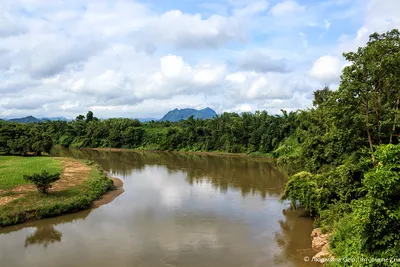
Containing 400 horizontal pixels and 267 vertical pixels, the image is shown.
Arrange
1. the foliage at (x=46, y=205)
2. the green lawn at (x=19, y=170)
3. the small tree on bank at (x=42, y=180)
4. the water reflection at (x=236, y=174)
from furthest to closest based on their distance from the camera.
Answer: the water reflection at (x=236, y=174)
the green lawn at (x=19, y=170)
the small tree on bank at (x=42, y=180)
the foliage at (x=46, y=205)

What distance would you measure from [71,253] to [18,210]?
7068 millimetres

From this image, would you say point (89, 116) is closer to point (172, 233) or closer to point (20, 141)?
point (20, 141)

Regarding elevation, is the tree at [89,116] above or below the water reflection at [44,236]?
above

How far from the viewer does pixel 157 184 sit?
31875mm

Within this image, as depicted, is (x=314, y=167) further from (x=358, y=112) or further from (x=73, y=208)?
(x=73, y=208)

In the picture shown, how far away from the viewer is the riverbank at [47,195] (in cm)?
2017

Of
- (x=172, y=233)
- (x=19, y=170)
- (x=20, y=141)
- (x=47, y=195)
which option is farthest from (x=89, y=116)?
(x=172, y=233)

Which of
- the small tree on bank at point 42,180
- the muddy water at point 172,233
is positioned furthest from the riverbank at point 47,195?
the muddy water at point 172,233

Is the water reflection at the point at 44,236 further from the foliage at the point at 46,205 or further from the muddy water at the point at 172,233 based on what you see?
the foliage at the point at 46,205

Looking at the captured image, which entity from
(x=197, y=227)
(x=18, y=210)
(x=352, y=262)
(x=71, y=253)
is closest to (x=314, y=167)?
(x=197, y=227)

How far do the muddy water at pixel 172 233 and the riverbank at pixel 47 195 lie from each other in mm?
696

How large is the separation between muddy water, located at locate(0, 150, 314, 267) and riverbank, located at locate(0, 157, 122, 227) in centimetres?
70

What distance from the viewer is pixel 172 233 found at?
17875 mm

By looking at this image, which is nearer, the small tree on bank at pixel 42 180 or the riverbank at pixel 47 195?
the riverbank at pixel 47 195
